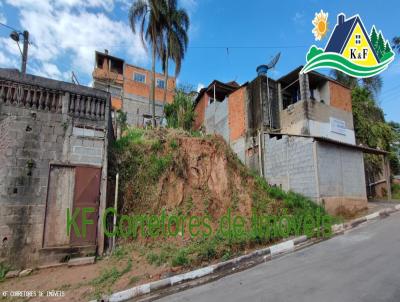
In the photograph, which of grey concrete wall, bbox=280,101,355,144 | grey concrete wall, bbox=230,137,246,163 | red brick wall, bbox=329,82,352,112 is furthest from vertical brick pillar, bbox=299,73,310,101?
grey concrete wall, bbox=230,137,246,163

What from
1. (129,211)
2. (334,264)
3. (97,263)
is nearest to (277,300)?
(334,264)

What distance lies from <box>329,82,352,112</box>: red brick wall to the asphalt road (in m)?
10.8

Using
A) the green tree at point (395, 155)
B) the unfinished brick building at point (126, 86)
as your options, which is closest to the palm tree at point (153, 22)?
the unfinished brick building at point (126, 86)

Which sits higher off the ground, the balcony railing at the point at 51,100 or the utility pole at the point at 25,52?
the utility pole at the point at 25,52

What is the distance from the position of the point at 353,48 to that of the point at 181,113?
368 inches

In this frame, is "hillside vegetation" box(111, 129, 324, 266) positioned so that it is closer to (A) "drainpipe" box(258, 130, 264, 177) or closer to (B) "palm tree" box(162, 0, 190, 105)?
(A) "drainpipe" box(258, 130, 264, 177)

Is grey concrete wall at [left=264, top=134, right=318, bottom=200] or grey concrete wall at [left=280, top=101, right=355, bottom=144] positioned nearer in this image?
grey concrete wall at [left=264, top=134, right=318, bottom=200]

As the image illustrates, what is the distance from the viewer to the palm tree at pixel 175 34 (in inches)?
679

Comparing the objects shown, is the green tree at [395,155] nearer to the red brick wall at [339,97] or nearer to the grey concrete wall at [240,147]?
the red brick wall at [339,97]

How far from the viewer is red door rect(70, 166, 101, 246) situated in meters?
6.52

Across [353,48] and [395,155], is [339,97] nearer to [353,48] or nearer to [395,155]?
[353,48]

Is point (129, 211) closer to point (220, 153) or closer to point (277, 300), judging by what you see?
point (220, 153)

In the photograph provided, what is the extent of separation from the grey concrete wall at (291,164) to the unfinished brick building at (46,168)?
819 centimetres

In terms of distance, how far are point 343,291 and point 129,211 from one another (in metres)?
5.98
